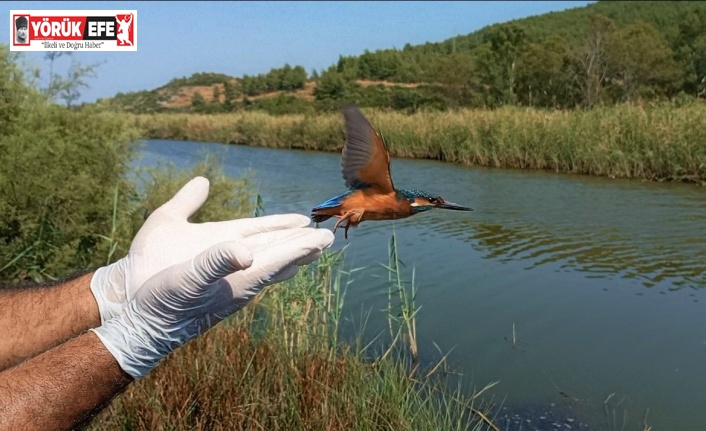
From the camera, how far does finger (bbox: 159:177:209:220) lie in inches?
84.0

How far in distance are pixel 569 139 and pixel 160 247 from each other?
12655mm

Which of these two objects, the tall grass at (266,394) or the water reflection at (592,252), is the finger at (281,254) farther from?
the water reflection at (592,252)

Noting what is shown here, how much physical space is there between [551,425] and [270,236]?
2733 mm

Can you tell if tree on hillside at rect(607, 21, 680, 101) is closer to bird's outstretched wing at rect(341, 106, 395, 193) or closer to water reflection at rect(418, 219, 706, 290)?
water reflection at rect(418, 219, 706, 290)

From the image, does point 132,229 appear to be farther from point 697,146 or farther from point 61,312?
point 697,146

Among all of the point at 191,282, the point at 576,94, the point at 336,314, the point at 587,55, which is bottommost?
the point at 336,314

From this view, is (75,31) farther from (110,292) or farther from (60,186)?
(110,292)

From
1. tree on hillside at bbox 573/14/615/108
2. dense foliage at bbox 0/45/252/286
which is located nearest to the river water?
dense foliage at bbox 0/45/252/286

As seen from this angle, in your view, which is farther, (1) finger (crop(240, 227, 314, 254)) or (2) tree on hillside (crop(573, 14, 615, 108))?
(2) tree on hillside (crop(573, 14, 615, 108))

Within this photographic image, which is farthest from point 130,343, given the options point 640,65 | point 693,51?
point 693,51

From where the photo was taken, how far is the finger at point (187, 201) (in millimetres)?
2135

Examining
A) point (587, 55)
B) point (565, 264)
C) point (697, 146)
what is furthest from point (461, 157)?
point (587, 55)

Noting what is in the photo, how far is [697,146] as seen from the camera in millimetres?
11898

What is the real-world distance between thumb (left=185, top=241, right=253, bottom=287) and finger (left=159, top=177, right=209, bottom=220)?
53 centimetres
